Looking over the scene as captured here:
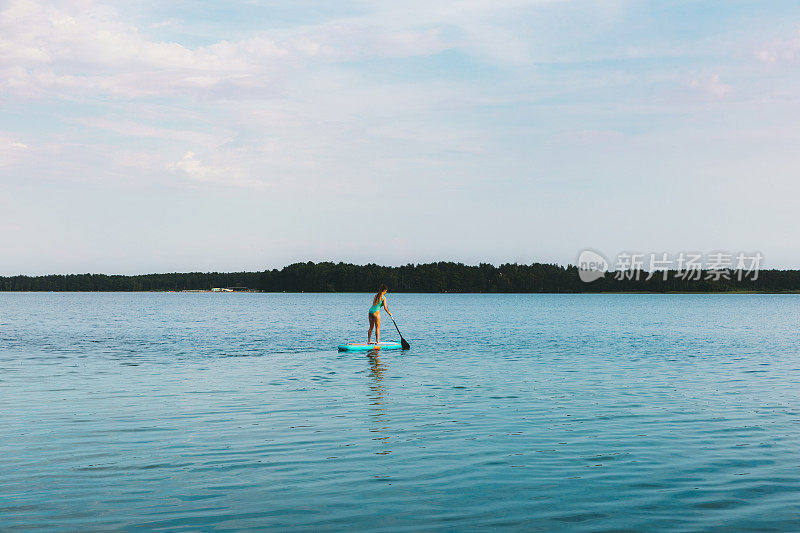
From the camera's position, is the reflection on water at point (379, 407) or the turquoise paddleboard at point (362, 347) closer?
the reflection on water at point (379, 407)

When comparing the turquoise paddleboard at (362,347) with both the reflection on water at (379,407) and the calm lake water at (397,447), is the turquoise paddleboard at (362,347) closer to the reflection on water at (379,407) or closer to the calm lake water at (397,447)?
the reflection on water at (379,407)

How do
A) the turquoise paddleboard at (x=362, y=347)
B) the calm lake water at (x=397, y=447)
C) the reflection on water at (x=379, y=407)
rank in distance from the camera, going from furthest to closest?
1. the turquoise paddleboard at (x=362, y=347)
2. the reflection on water at (x=379, y=407)
3. the calm lake water at (x=397, y=447)

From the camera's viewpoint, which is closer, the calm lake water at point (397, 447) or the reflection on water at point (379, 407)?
the calm lake water at point (397, 447)

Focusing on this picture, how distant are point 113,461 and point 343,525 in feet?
19.3

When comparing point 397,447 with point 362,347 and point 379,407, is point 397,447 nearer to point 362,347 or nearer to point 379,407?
point 379,407

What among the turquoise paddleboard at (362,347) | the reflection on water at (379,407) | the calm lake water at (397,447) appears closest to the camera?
the calm lake water at (397,447)

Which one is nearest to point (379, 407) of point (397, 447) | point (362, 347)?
point (397, 447)

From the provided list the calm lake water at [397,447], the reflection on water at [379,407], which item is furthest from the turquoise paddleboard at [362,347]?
the calm lake water at [397,447]

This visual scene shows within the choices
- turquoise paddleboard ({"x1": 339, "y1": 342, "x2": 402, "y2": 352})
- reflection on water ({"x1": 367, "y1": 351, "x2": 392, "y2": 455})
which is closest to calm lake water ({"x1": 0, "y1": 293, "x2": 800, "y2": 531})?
reflection on water ({"x1": 367, "y1": 351, "x2": 392, "y2": 455})

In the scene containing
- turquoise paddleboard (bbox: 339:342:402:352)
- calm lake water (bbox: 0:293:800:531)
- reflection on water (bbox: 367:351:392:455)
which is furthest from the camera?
turquoise paddleboard (bbox: 339:342:402:352)

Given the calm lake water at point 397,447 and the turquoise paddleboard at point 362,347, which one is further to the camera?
the turquoise paddleboard at point 362,347

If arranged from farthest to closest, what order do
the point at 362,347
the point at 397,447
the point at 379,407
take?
1. the point at 362,347
2. the point at 379,407
3. the point at 397,447

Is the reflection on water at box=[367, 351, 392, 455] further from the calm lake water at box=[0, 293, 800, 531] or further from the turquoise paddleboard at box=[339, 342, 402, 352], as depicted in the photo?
the turquoise paddleboard at box=[339, 342, 402, 352]

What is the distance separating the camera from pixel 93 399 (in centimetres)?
2158
